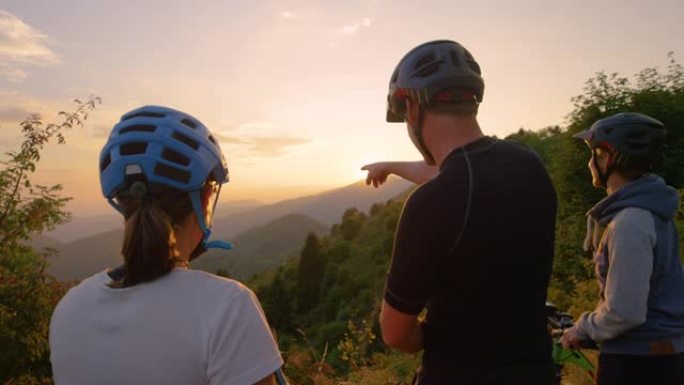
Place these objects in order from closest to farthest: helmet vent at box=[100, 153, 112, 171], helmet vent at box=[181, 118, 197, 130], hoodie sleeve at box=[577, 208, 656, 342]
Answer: helmet vent at box=[100, 153, 112, 171] → helmet vent at box=[181, 118, 197, 130] → hoodie sleeve at box=[577, 208, 656, 342]

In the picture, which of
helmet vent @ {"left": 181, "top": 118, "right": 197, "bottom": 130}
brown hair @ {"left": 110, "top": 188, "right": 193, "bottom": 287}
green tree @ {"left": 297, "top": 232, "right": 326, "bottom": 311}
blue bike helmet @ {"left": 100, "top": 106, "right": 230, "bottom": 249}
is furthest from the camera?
green tree @ {"left": 297, "top": 232, "right": 326, "bottom": 311}

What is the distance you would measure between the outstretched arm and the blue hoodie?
1.18 metres

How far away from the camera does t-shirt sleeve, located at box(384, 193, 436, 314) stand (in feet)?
6.69

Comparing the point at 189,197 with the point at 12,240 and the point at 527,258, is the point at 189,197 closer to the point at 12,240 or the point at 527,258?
the point at 527,258

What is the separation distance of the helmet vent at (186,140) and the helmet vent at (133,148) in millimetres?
124

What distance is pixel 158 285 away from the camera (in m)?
1.67

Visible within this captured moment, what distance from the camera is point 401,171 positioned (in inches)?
125

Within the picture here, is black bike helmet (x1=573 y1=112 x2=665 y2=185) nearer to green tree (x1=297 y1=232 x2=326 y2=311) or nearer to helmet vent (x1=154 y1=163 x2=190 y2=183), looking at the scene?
helmet vent (x1=154 y1=163 x2=190 y2=183)

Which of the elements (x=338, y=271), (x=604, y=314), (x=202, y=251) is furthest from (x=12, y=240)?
(x=338, y=271)

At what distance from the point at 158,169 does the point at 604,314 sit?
8.74ft

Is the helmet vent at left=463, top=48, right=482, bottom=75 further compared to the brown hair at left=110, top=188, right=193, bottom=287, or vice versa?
the helmet vent at left=463, top=48, right=482, bottom=75

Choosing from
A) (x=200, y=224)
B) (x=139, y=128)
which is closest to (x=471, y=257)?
(x=200, y=224)

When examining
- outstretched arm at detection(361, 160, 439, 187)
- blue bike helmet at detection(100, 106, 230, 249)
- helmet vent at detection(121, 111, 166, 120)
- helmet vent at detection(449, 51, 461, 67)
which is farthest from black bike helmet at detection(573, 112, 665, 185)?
helmet vent at detection(121, 111, 166, 120)

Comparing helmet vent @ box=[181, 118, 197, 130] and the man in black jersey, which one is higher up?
helmet vent @ box=[181, 118, 197, 130]
